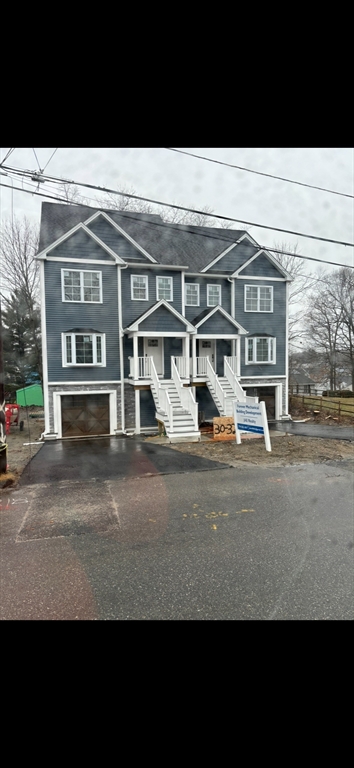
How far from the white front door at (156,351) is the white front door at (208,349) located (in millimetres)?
1277

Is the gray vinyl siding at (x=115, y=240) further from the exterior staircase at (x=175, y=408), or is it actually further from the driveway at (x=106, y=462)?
the driveway at (x=106, y=462)

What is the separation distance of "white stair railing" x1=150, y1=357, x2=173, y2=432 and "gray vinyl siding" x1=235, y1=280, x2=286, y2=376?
287cm

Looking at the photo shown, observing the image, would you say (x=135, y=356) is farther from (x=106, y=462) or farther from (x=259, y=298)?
(x=259, y=298)

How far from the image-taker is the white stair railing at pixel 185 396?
27.0 feet

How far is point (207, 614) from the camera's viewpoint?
1863 millimetres

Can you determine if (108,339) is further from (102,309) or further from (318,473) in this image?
(318,473)

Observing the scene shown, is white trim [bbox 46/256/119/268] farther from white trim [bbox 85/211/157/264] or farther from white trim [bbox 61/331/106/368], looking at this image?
white trim [bbox 61/331/106/368]

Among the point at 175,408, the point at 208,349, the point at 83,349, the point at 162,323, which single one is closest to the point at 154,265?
the point at 162,323

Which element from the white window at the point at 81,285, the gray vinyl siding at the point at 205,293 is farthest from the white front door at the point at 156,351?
the white window at the point at 81,285
